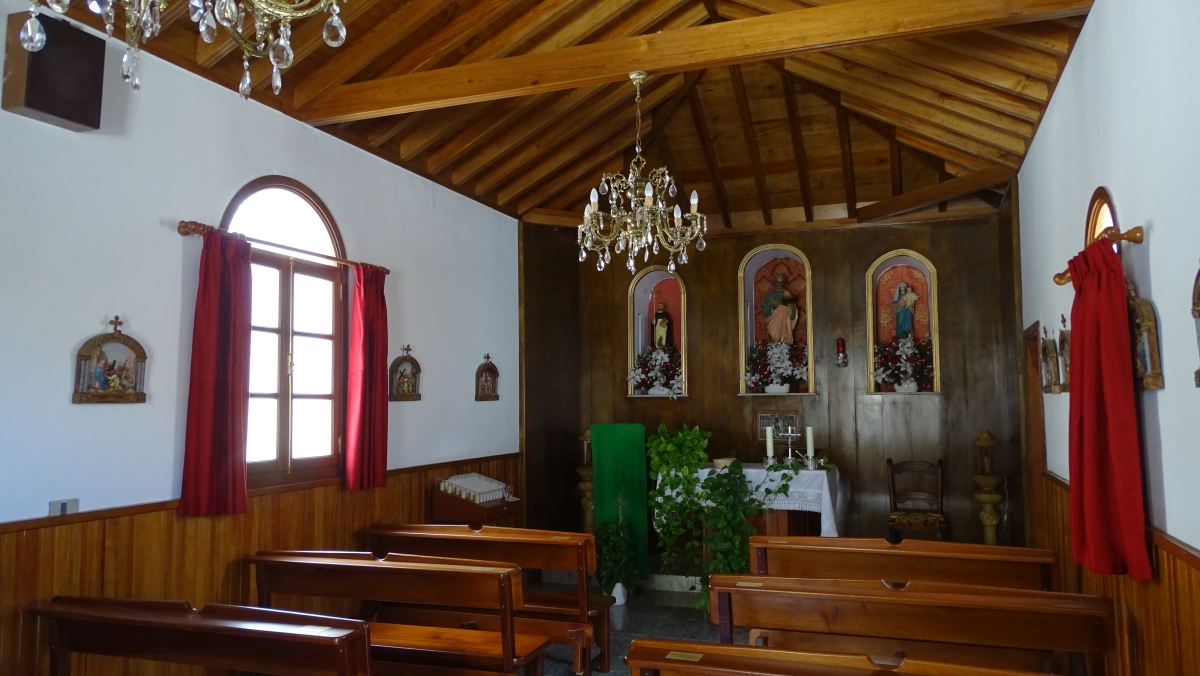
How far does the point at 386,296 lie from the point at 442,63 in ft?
5.91

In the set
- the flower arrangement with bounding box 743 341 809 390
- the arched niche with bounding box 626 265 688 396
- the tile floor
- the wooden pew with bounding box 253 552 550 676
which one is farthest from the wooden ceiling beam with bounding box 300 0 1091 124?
the flower arrangement with bounding box 743 341 809 390

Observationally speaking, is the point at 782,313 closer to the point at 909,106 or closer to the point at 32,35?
the point at 909,106

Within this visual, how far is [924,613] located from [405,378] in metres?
4.36

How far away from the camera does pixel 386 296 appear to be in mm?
6555

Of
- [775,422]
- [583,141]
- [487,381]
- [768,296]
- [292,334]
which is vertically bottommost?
[775,422]

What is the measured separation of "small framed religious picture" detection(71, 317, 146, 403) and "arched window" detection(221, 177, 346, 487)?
0.92 m

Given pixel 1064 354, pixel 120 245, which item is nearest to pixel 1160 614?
pixel 1064 354

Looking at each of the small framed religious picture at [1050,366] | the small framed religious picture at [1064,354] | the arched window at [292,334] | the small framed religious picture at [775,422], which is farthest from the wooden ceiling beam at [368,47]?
the small framed religious picture at [775,422]

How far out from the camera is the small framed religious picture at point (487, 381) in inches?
304

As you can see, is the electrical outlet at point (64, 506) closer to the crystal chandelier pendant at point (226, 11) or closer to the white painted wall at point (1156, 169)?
the crystal chandelier pendant at point (226, 11)

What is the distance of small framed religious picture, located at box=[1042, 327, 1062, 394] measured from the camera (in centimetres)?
538

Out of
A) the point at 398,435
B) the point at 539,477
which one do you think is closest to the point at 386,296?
the point at 398,435

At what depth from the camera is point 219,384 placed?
15.7 ft

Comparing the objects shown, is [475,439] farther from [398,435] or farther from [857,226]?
[857,226]
